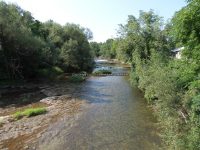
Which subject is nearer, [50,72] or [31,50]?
[31,50]

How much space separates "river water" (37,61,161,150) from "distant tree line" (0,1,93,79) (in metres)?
19.8

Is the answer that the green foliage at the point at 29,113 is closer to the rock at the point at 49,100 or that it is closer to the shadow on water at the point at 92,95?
the rock at the point at 49,100

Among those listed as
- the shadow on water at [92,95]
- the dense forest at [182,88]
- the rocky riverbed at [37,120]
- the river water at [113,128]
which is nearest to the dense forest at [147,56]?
the dense forest at [182,88]

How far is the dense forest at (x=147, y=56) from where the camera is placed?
20406 millimetres

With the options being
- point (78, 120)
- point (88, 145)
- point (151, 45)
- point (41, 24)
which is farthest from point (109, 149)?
point (41, 24)

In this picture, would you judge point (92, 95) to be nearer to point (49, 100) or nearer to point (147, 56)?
point (49, 100)

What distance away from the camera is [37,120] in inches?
1037

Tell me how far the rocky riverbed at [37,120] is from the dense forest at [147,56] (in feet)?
28.8

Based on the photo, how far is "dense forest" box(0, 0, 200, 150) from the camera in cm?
2041

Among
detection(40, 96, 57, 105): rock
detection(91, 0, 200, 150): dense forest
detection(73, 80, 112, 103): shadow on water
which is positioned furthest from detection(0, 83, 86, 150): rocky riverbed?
detection(91, 0, 200, 150): dense forest

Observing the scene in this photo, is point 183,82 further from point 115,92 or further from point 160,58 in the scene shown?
point 115,92

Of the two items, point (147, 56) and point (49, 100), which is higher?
point (147, 56)

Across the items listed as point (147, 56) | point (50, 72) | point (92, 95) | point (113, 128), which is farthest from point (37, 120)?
point (50, 72)

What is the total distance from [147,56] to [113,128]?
25250mm
